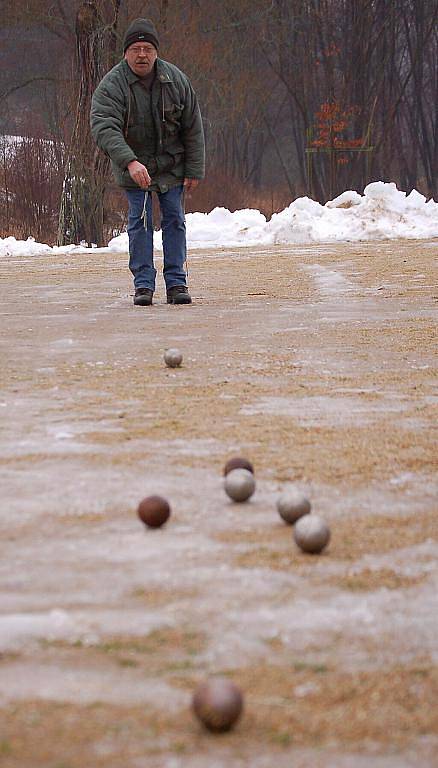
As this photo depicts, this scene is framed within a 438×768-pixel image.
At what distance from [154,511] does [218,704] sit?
1.20 metres

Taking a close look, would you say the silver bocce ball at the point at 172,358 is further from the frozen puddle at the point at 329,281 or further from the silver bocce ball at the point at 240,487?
the frozen puddle at the point at 329,281

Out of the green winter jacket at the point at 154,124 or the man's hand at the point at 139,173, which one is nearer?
the man's hand at the point at 139,173

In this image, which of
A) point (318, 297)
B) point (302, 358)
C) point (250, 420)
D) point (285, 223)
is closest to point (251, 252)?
point (285, 223)

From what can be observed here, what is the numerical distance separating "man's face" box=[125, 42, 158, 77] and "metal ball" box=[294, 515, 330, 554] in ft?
21.1

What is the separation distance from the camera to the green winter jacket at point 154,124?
8.66m

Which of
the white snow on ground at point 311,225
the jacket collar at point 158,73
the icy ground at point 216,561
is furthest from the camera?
the white snow on ground at point 311,225

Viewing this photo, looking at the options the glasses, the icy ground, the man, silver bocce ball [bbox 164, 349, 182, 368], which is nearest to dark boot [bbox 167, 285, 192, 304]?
the man

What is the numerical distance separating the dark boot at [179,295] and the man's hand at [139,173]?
45.3 inches

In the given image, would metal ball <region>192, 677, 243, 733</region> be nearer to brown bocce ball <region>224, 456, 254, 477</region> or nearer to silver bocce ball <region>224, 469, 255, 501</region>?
silver bocce ball <region>224, 469, 255, 501</region>

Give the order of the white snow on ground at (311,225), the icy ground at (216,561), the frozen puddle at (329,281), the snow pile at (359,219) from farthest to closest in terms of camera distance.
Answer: the snow pile at (359,219), the white snow on ground at (311,225), the frozen puddle at (329,281), the icy ground at (216,561)

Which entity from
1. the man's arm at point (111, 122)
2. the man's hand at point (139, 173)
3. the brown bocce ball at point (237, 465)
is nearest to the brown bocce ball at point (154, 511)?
the brown bocce ball at point (237, 465)

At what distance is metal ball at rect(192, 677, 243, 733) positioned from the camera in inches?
72.2

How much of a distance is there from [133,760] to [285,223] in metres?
17.9

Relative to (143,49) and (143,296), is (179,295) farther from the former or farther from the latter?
(143,49)
